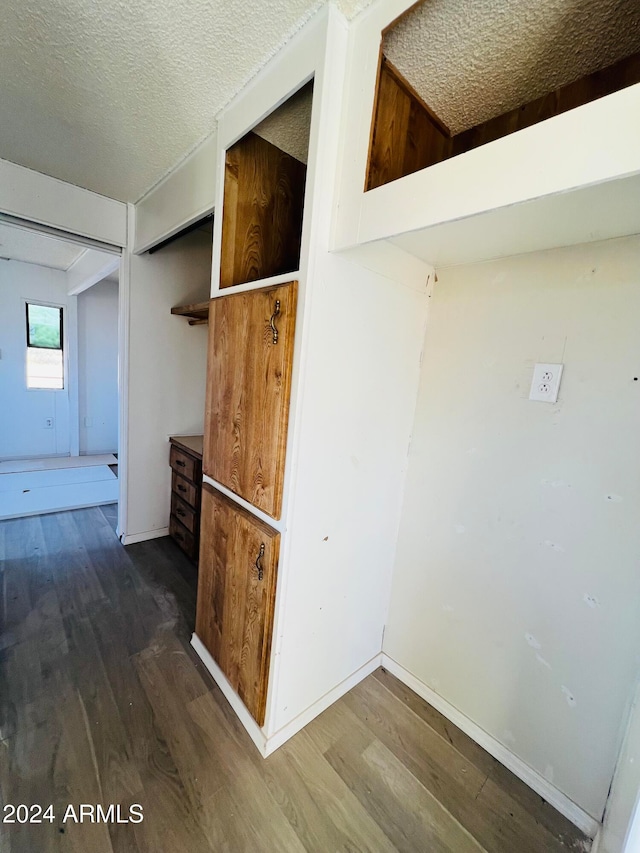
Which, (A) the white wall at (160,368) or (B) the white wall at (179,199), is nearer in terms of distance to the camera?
(B) the white wall at (179,199)

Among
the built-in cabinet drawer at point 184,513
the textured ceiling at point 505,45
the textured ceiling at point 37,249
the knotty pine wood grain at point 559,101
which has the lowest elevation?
the built-in cabinet drawer at point 184,513

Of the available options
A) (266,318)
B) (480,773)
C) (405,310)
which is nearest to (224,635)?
(480,773)

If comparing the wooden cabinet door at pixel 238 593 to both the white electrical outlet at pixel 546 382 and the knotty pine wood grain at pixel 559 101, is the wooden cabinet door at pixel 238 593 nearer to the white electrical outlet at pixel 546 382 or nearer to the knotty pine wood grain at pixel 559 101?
the white electrical outlet at pixel 546 382

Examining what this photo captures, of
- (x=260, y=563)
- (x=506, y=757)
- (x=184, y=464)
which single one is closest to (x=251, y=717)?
(x=260, y=563)

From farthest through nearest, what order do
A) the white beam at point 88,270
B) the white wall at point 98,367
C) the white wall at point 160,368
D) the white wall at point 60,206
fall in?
1. the white wall at point 98,367
2. the white beam at point 88,270
3. the white wall at point 160,368
4. the white wall at point 60,206

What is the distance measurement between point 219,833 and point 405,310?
1.83m

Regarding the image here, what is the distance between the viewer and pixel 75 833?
3.32 feet

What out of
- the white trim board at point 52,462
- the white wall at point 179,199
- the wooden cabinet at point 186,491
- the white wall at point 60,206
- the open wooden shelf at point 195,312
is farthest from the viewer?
the white trim board at point 52,462

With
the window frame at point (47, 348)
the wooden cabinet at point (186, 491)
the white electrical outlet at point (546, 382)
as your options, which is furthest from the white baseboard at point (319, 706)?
the window frame at point (47, 348)

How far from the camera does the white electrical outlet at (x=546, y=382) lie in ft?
3.70

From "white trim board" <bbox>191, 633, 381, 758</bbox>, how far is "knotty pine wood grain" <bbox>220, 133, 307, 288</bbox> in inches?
66.5

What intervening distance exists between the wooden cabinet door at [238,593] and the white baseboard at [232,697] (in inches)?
1.3

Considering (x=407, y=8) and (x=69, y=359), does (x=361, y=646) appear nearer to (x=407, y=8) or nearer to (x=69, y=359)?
(x=407, y=8)

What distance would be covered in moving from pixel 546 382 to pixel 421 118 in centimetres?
99
